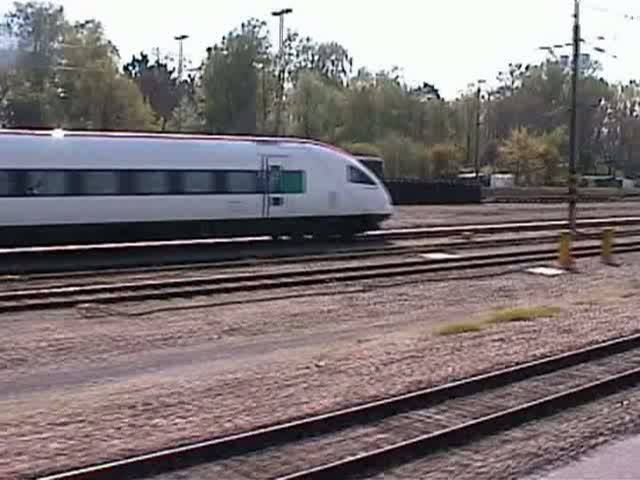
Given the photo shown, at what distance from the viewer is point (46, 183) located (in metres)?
27.8

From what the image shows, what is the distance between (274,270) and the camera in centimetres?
2634

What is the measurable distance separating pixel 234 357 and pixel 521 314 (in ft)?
20.7

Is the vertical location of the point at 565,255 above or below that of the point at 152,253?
above

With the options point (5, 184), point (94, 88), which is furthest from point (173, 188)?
point (94, 88)

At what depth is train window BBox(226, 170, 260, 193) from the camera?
3203 cm

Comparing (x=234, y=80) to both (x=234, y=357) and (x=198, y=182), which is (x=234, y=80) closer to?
(x=198, y=182)

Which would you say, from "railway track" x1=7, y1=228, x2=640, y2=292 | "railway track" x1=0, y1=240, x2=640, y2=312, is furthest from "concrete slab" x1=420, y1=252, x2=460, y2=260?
"railway track" x1=7, y1=228, x2=640, y2=292

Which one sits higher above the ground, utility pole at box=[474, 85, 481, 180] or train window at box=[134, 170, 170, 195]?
utility pole at box=[474, 85, 481, 180]

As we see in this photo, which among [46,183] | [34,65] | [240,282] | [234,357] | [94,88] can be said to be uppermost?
[34,65]

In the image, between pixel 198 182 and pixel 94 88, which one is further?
pixel 94 88

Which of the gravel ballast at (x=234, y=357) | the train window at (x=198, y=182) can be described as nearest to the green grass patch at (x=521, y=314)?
the gravel ballast at (x=234, y=357)

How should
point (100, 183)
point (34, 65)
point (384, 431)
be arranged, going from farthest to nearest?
point (34, 65) → point (100, 183) → point (384, 431)

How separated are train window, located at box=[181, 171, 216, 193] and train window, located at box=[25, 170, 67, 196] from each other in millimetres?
3770

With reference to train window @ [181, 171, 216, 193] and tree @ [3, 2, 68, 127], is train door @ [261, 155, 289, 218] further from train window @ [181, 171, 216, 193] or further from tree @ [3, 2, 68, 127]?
tree @ [3, 2, 68, 127]
